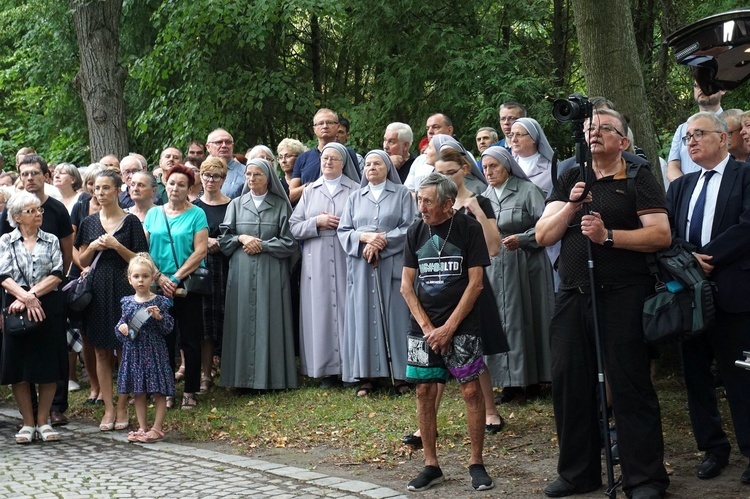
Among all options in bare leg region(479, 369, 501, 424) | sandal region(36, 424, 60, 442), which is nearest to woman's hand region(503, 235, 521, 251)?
bare leg region(479, 369, 501, 424)

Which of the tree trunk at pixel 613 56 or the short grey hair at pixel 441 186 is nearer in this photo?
the short grey hair at pixel 441 186

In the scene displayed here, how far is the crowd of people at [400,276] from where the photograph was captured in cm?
629

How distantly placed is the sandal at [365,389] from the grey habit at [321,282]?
385 mm

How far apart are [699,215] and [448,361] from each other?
1.86m

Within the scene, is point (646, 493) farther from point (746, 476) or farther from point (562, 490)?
point (746, 476)

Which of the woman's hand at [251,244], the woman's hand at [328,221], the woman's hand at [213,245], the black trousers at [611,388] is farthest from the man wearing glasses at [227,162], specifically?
the black trousers at [611,388]

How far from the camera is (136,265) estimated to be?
29.3ft

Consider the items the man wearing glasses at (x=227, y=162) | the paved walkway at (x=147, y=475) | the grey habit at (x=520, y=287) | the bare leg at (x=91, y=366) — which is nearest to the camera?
the paved walkway at (x=147, y=475)

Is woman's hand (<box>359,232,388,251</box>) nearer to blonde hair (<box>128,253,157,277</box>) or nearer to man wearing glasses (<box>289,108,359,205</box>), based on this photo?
man wearing glasses (<box>289,108,359,205</box>)

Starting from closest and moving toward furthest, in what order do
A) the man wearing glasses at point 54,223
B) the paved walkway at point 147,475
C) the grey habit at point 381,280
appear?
the paved walkway at point 147,475
the man wearing glasses at point 54,223
the grey habit at point 381,280

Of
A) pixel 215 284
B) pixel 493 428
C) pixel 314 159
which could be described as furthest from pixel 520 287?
pixel 215 284

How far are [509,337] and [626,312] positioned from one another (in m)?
2.58

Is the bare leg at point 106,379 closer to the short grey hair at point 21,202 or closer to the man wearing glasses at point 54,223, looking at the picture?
the man wearing glasses at point 54,223

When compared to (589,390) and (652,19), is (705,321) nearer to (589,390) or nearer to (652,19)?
(589,390)
